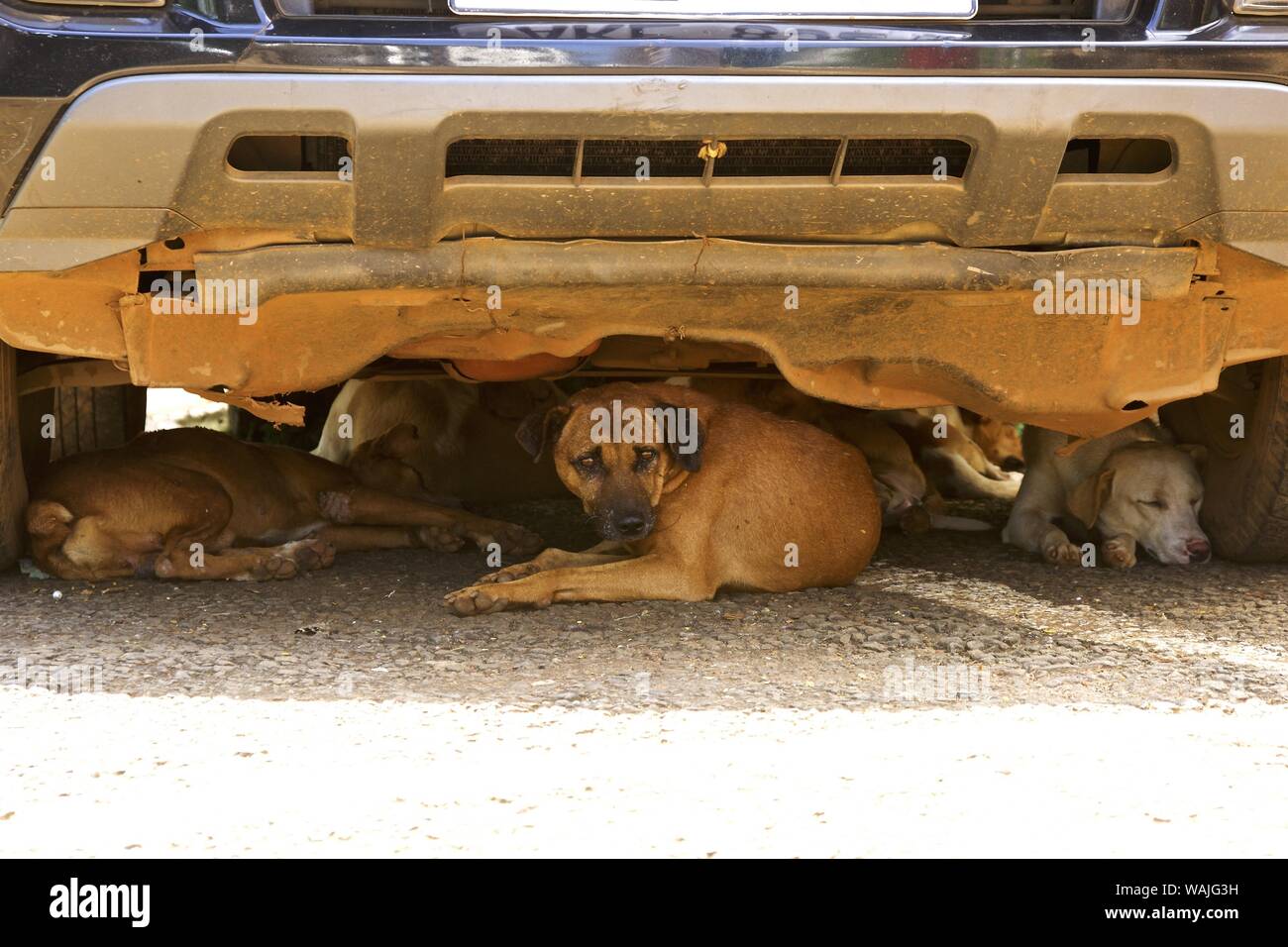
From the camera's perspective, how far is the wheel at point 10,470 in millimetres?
4020

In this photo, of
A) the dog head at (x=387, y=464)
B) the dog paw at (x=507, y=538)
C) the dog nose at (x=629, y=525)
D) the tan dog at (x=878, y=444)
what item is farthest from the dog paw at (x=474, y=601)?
the dog head at (x=387, y=464)

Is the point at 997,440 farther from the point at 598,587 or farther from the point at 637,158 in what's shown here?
the point at 637,158

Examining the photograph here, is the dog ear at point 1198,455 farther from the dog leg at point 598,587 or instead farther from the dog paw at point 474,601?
the dog paw at point 474,601

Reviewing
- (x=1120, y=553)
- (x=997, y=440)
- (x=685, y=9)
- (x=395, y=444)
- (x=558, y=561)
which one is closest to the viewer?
(x=685, y=9)

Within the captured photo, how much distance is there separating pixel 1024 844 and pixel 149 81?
215 cm

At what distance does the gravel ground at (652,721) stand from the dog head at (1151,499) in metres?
0.26

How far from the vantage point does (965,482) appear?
22.0 ft

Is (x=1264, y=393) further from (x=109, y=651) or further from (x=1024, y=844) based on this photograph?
(x=109, y=651)

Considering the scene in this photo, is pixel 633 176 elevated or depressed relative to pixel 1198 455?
elevated

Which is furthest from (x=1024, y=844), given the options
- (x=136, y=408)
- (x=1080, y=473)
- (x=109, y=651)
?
(x=136, y=408)

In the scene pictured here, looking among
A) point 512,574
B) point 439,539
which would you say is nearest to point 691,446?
point 512,574

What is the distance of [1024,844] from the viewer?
87.4 inches

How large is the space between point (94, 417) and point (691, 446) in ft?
9.21

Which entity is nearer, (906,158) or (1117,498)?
(906,158)
